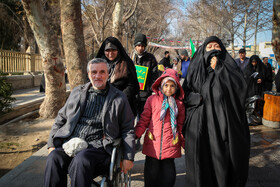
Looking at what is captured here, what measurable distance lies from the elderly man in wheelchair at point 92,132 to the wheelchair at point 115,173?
0.03 m

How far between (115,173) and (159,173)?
71 centimetres

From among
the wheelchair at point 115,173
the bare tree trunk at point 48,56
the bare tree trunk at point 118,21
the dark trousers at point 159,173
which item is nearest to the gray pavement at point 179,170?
the dark trousers at point 159,173

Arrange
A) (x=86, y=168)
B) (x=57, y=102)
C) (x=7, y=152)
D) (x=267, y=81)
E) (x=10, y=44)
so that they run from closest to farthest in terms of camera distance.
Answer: (x=86, y=168) → (x=7, y=152) → (x=57, y=102) → (x=267, y=81) → (x=10, y=44)

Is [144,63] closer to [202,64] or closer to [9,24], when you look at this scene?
[202,64]

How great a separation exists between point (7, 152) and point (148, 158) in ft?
9.81

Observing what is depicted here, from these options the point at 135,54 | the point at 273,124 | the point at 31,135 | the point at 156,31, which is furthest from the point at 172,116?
Answer: the point at 156,31

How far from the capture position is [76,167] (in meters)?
2.00

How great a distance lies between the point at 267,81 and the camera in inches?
275

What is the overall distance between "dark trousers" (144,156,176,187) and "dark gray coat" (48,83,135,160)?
1.46 feet

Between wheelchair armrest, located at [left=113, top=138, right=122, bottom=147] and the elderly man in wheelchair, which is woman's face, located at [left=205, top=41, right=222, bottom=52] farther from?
wheelchair armrest, located at [left=113, top=138, right=122, bottom=147]

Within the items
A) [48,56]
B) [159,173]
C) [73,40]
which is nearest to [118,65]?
[159,173]

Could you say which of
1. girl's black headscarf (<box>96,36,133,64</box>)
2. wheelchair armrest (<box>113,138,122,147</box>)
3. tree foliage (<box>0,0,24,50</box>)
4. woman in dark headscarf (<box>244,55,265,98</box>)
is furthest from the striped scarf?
tree foliage (<box>0,0,24,50</box>)

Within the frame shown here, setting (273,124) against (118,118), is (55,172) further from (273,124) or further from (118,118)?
(273,124)

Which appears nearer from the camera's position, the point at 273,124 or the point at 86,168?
the point at 86,168
